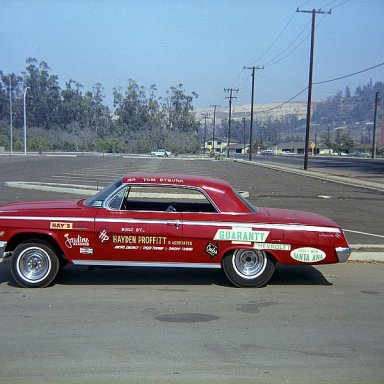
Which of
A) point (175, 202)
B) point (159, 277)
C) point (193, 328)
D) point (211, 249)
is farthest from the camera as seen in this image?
point (159, 277)

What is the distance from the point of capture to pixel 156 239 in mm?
7008

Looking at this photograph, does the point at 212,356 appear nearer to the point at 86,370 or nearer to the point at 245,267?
the point at 86,370

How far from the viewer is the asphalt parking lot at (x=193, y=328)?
178 inches

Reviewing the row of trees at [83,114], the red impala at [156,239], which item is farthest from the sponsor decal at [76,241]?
the row of trees at [83,114]

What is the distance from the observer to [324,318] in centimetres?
605

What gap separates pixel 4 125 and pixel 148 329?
11992 centimetres

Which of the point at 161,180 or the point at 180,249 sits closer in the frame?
the point at 180,249

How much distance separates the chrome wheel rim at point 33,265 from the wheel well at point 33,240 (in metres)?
0.13

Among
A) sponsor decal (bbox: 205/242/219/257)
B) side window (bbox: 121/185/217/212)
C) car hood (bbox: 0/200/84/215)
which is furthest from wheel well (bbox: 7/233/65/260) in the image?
sponsor decal (bbox: 205/242/219/257)

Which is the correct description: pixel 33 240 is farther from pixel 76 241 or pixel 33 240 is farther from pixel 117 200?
pixel 117 200

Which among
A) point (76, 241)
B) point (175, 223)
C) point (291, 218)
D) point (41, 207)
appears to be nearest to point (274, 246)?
point (291, 218)

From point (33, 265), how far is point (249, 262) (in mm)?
2767

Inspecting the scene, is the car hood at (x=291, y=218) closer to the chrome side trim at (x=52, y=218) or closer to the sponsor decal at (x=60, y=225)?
the chrome side trim at (x=52, y=218)

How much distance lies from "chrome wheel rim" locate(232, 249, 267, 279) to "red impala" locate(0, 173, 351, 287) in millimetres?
13
